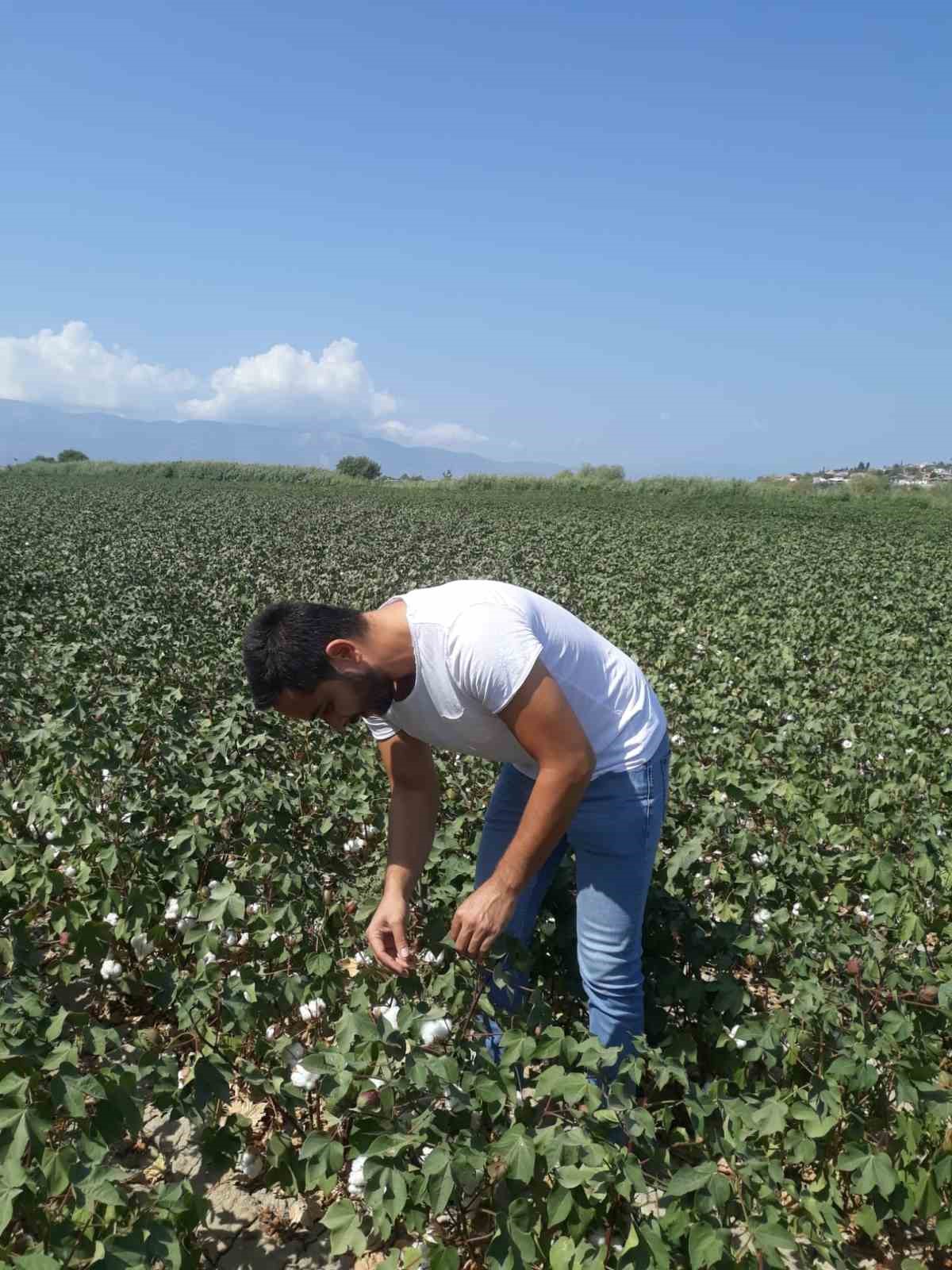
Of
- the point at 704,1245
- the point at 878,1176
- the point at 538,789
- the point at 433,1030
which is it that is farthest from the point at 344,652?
the point at 878,1176

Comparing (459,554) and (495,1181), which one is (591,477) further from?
(495,1181)

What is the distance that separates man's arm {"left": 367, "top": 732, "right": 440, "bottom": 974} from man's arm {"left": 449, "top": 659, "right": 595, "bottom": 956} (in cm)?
39

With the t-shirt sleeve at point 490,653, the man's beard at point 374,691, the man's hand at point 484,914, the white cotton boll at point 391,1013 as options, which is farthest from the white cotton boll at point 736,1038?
the man's beard at point 374,691

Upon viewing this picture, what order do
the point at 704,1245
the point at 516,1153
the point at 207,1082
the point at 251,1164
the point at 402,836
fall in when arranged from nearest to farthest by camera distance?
the point at 704,1245, the point at 516,1153, the point at 207,1082, the point at 251,1164, the point at 402,836

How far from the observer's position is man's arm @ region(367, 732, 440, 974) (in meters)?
2.29

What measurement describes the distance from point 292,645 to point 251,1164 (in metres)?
1.43

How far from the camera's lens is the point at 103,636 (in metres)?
6.83

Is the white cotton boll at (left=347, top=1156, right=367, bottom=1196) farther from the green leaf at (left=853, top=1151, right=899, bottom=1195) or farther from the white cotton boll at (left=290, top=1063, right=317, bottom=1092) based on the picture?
the green leaf at (left=853, top=1151, right=899, bottom=1195)

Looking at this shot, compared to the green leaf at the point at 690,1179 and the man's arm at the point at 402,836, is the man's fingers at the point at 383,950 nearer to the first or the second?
the man's arm at the point at 402,836

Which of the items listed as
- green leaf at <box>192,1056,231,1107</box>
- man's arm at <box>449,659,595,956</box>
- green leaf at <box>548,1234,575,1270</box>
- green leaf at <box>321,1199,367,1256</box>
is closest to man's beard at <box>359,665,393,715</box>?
man's arm at <box>449,659,595,956</box>

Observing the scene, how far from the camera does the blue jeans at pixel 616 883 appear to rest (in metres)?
2.13

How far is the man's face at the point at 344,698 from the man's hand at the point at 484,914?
0.48 metres

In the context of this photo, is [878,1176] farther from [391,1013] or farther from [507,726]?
[507,726]

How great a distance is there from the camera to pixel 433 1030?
196 cm
